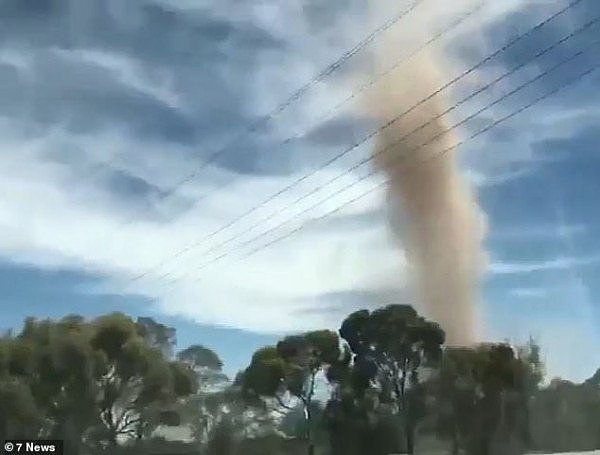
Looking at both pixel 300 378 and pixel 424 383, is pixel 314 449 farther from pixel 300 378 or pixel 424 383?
pixel 424 383

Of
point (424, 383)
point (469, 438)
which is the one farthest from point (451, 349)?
point (469, 438)

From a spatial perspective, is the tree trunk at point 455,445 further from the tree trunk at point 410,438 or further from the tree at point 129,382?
the tree at point 129,382

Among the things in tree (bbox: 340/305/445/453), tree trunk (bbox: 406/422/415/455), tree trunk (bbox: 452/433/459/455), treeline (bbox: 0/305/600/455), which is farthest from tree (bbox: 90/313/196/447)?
tree trunk (bbox: 452/433/459/455)

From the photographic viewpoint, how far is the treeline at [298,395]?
3281 centimetres

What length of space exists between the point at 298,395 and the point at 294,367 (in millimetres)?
1120

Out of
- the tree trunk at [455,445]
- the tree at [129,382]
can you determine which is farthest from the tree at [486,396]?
the tree at [129,382]

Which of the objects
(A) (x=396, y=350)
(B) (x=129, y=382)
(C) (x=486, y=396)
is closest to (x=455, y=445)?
(C) (x=486, y=396)

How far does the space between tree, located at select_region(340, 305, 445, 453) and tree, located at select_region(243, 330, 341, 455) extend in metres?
1.22

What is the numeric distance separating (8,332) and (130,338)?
22.6ft

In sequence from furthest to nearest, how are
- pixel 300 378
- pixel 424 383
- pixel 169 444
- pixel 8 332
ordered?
1. pixel 8 332
2. pixel 169 444
3. pixel 300 378
4. pixel 424 383

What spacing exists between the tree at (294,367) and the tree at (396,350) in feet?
4.00

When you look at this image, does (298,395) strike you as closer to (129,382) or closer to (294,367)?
(294,367)

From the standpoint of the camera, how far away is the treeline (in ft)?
108

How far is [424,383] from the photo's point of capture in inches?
1368
